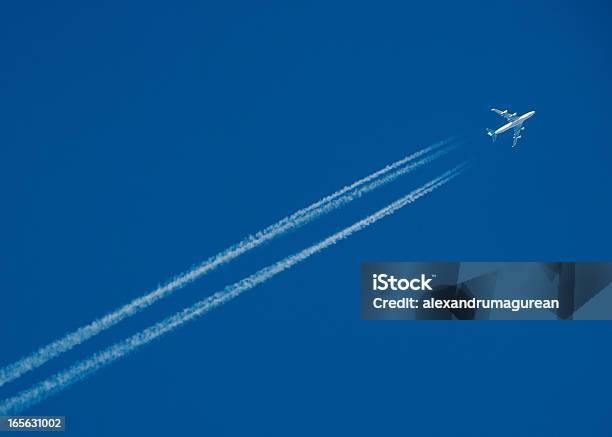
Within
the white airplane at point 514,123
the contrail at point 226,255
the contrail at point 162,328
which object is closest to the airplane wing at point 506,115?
the white airplane at point 514,123

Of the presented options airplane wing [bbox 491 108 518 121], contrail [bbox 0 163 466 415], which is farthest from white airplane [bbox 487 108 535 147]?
contrail [bbox 0 163 466 415]

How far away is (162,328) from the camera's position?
2.77 m

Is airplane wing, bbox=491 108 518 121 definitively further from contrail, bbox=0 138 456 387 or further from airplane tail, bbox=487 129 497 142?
contrail, bbox=0 138 456 387

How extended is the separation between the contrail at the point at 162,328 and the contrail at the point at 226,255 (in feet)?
0.27

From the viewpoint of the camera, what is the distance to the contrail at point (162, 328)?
109 inches

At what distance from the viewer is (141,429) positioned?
2.80 m

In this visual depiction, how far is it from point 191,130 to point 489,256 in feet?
4.25

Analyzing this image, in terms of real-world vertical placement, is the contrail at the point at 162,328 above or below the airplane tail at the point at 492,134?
below

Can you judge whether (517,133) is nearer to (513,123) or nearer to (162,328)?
(513,123)

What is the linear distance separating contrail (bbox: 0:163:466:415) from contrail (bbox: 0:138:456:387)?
0.08 meters

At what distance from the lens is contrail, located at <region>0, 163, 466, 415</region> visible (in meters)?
2.77

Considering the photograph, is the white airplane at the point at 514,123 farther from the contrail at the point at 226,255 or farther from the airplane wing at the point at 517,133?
the contrail at the point at 226,255

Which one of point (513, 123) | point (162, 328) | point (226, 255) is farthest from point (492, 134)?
point (162, 328)

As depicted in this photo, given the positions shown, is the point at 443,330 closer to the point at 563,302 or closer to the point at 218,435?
the point at 563,302
